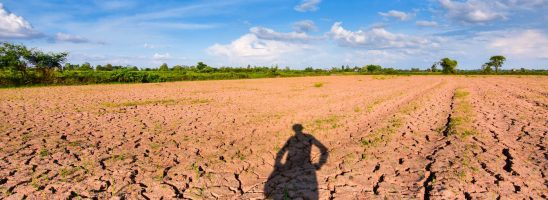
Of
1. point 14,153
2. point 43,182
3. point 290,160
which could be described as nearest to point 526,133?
point 290,160

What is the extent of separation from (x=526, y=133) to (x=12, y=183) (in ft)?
37.0

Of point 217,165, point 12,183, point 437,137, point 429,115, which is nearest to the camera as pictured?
point 12,183

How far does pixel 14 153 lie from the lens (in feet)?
23.3

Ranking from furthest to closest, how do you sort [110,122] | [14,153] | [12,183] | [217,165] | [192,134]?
[110,122] < [192,134] < [14,153] < [217,165] < [12,183]

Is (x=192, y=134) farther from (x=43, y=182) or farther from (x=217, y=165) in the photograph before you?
(x=43, y=182)

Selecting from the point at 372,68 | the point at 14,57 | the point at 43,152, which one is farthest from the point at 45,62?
the point at 372,68

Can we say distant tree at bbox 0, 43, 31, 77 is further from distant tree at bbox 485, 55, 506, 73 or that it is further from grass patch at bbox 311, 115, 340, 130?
distant tree at bbox 485, 55, 506, 73

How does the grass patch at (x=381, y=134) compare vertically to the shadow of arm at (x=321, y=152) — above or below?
above

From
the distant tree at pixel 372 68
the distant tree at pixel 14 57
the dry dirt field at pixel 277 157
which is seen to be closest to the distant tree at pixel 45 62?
the distant tree at pixel 14 57

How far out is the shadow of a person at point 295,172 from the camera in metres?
5.03

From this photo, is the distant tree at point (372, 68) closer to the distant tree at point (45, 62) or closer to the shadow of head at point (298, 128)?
the distant tree at point (45, 62)

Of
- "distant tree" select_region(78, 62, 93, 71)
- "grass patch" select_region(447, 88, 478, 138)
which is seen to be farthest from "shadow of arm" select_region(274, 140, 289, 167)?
"distant tree" select_region(78, 62, 93, 71)

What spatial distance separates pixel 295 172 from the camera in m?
5.94

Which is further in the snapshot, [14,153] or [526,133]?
[526,133]
